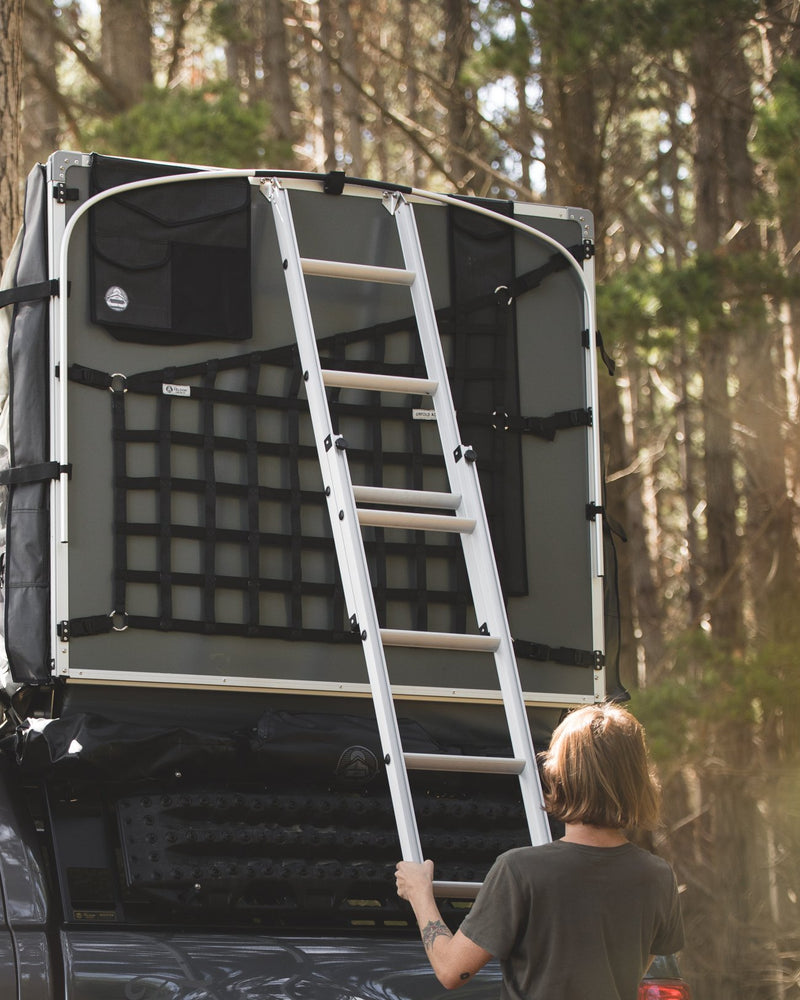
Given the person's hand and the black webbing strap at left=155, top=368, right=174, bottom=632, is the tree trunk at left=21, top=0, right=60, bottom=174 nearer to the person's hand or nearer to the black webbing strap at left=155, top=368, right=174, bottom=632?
the black webbing strap at left=155, top=368, right=174, bottom=632

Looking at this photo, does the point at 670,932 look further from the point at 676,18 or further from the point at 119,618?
the point at 676,18

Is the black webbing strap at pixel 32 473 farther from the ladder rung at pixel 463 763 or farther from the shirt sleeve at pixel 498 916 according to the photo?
the shirt sleeve at pixel 498 916

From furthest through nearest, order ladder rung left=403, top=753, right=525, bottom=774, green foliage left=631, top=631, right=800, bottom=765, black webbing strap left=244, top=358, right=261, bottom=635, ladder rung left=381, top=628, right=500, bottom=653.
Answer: green foliage left=631, top=631, right=800, bottom=765, black webbing strap left=244, top=358, right=261, bottom=635, ladder rung left=381, top=628, right=500, bottom=653, ladder rung left=403, top=753, right=525, bottom=774

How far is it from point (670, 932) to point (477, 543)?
142 centimetres

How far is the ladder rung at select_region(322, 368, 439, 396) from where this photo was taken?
3.96 metres

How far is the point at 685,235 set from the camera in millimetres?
19016

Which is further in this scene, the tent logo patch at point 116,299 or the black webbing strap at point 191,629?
the tent logo patch at point 116,299

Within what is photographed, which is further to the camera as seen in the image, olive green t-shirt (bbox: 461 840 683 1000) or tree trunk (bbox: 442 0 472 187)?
tree trunk (bbox: 442 0 472 187)

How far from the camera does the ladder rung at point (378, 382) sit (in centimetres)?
396

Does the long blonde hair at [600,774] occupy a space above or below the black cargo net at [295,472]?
below

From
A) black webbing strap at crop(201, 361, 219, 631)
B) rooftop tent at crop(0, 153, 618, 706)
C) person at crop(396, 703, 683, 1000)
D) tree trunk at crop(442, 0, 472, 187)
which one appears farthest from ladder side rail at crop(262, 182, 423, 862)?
tree trunk at crop(442, 0, 472, 187)

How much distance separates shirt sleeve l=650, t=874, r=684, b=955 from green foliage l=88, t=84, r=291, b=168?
7644 millimetres

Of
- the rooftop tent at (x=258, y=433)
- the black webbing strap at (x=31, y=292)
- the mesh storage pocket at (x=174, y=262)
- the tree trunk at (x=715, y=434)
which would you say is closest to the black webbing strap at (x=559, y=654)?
the rooftop tent at (x=258, y=433)

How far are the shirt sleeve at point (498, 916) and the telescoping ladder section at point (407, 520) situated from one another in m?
0.51
